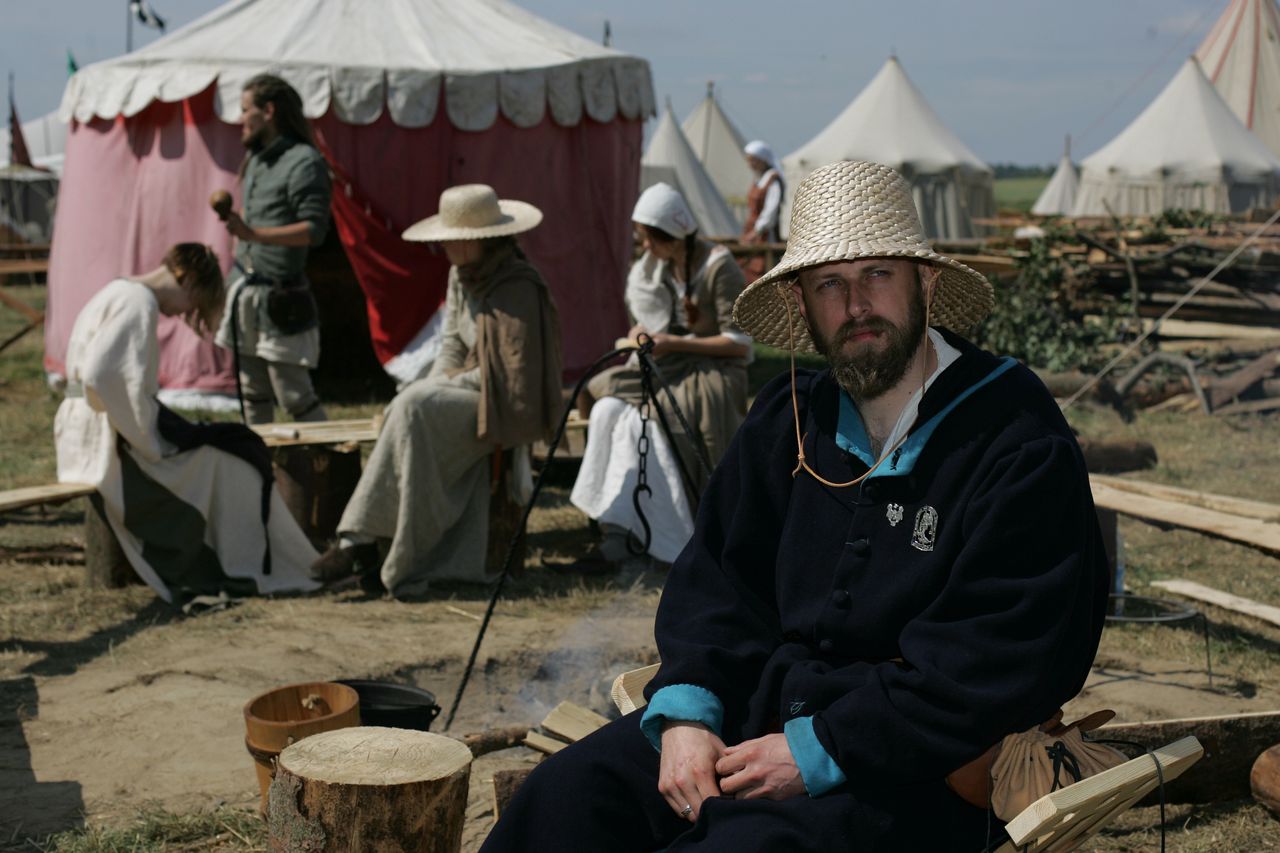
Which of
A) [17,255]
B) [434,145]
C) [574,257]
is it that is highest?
[434,145]

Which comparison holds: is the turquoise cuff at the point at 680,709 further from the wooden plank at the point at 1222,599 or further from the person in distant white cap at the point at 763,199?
the person in distant white cap at the point at 763,199

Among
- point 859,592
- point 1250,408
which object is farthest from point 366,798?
point 1250,408

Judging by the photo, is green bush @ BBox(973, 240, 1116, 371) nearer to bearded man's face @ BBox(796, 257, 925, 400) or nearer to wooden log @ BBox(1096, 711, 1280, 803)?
wooden log @ BBox(1096, 711, 1280, 803)

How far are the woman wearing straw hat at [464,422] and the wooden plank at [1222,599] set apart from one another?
2632mm

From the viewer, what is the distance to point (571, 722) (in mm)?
3590

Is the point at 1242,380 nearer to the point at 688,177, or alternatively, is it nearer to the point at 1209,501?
the point at 1209,501

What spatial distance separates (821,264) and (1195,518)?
11.5 ft

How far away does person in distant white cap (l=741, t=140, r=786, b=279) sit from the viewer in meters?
13.8

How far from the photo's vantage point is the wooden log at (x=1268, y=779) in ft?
11.6

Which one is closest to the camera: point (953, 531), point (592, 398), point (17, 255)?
point (953, 531)

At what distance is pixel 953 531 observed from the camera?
232 cm

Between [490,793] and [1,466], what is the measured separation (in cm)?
548

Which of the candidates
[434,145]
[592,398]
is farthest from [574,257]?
[592,398]

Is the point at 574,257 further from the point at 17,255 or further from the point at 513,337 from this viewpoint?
the point at 17,255
